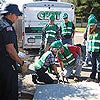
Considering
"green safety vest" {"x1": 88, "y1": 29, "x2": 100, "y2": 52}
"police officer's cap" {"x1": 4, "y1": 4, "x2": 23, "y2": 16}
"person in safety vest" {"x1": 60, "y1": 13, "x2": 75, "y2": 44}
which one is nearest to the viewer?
"police officer's cap" {"x1": 4, "y1": 4, "x2": 23, "y2": 16}

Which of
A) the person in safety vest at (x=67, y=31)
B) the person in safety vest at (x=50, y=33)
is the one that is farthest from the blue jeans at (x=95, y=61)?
the person in safety vest at (x=50, y=33)

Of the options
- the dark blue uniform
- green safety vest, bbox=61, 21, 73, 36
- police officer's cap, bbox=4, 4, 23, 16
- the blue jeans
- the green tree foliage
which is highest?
police officer's cap, bbox=4, 4, 23, 16

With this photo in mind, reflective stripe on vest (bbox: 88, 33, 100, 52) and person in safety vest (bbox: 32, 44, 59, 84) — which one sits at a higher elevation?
reflective stripe on vest (bbox: 88, 33, 100, 52)

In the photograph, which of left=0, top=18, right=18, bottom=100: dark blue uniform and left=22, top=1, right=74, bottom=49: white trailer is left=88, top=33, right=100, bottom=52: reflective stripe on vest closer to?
left=0, top=18, right=18, bottom=100: dark blue uniform

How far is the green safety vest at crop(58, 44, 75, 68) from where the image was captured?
7293mm

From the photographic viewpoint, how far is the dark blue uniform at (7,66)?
441 cm

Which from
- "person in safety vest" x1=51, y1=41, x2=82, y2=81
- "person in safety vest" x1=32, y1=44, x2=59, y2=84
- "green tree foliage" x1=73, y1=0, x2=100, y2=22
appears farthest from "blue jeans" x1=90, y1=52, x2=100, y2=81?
"green tree foliage" x1=73, y1=0, x2=100, y2=22

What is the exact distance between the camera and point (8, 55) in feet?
14.9

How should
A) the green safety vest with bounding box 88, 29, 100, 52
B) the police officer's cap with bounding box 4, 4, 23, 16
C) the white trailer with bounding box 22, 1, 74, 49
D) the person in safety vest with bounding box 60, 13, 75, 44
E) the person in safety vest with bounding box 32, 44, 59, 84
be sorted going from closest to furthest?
the police officer's cap with bounding box 4, 4, 23, 16 → the person in safety vest with bounding box 32, 44, 59, 84 → the green safety vest with bounding box 88, 29, 100, 52 → the person in safety vest with bounding box 60, 13, 75, 44 → the white trailer with bounding box 22, 1, 74, 49

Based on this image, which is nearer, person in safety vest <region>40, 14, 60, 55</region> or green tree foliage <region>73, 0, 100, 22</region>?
person in safety vest <region>40, 14, 60, 55</region>

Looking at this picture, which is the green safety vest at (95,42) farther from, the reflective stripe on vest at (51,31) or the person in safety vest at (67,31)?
the reflective stripe on vest at (51,31)

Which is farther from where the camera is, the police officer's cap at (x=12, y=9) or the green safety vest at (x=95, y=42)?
the green safety vest at (x=95, y=42)

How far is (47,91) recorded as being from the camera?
6020 millimetres

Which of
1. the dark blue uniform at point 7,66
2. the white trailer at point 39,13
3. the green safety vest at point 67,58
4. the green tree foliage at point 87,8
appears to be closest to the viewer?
the dark blue uniform at point 7,66
